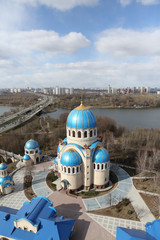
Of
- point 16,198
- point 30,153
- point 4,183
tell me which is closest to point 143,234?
point 16,198

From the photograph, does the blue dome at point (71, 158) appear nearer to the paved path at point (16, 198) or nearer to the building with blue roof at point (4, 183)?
the paved path at point (16, 198)

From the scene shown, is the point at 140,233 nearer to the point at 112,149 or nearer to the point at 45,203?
the point at 45,203

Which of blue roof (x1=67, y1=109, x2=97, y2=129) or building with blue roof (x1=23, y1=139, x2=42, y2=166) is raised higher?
blue roof (x1=67, y1=109, x2=97, y2=129)

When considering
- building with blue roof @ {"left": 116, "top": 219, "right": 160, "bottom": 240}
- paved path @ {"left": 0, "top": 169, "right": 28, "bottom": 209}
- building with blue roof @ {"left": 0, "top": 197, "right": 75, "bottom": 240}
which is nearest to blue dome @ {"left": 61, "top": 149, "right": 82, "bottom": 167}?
building with blue roof @ {"left": 0, "top": 197, "right": 75, "bottom": 240}

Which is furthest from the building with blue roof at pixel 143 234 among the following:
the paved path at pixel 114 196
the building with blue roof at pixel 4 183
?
the building with blue roof at pixel 4 183

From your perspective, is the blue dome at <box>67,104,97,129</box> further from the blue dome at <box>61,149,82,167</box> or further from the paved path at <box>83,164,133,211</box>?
the paved path at <box>83,164,133,211</box>

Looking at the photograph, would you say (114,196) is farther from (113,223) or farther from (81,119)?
(81,119)
